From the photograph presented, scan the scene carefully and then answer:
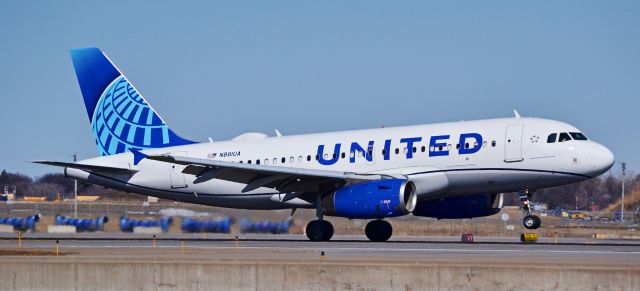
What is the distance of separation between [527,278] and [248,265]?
6709 mm

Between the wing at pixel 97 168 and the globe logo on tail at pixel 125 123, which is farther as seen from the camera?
the globe logo on tail at pixel 125 123

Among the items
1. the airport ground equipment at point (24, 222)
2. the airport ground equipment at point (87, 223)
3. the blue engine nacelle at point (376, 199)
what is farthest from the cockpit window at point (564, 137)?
the airport ground equipment at point (24, 222)

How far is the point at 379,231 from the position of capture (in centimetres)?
4841

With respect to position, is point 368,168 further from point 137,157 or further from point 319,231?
point 137,157

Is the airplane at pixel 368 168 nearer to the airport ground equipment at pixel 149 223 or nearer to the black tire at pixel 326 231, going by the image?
the black tire at pixel 326 231

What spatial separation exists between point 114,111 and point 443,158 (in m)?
18.1

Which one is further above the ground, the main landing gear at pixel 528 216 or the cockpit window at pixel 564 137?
the cockpit window at pixel 564 137

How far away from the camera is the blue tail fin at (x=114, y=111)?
55.4 meters

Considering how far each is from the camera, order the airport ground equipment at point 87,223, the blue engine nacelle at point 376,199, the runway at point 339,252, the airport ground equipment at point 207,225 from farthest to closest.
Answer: the airport ground equipment at point 87,223, the airport ground equipment at point 207,225, the blue engine nacelle at point 376,199, the runway at point 339,252

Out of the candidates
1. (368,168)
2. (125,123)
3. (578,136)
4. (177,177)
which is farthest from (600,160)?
(125,123)

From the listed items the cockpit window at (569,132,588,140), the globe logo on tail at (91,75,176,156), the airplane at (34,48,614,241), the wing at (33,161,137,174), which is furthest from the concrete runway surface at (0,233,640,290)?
the globe logo on tail at (91,75,176,156)

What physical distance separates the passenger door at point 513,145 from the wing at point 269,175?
5.00 metres

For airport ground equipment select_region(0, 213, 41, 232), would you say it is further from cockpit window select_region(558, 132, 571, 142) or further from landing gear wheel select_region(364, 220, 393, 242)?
cockpit window select_region(558, 132, 571, 142)

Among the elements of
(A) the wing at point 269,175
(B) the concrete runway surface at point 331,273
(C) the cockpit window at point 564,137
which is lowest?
(B) the concrete runway surface at point 331,273
